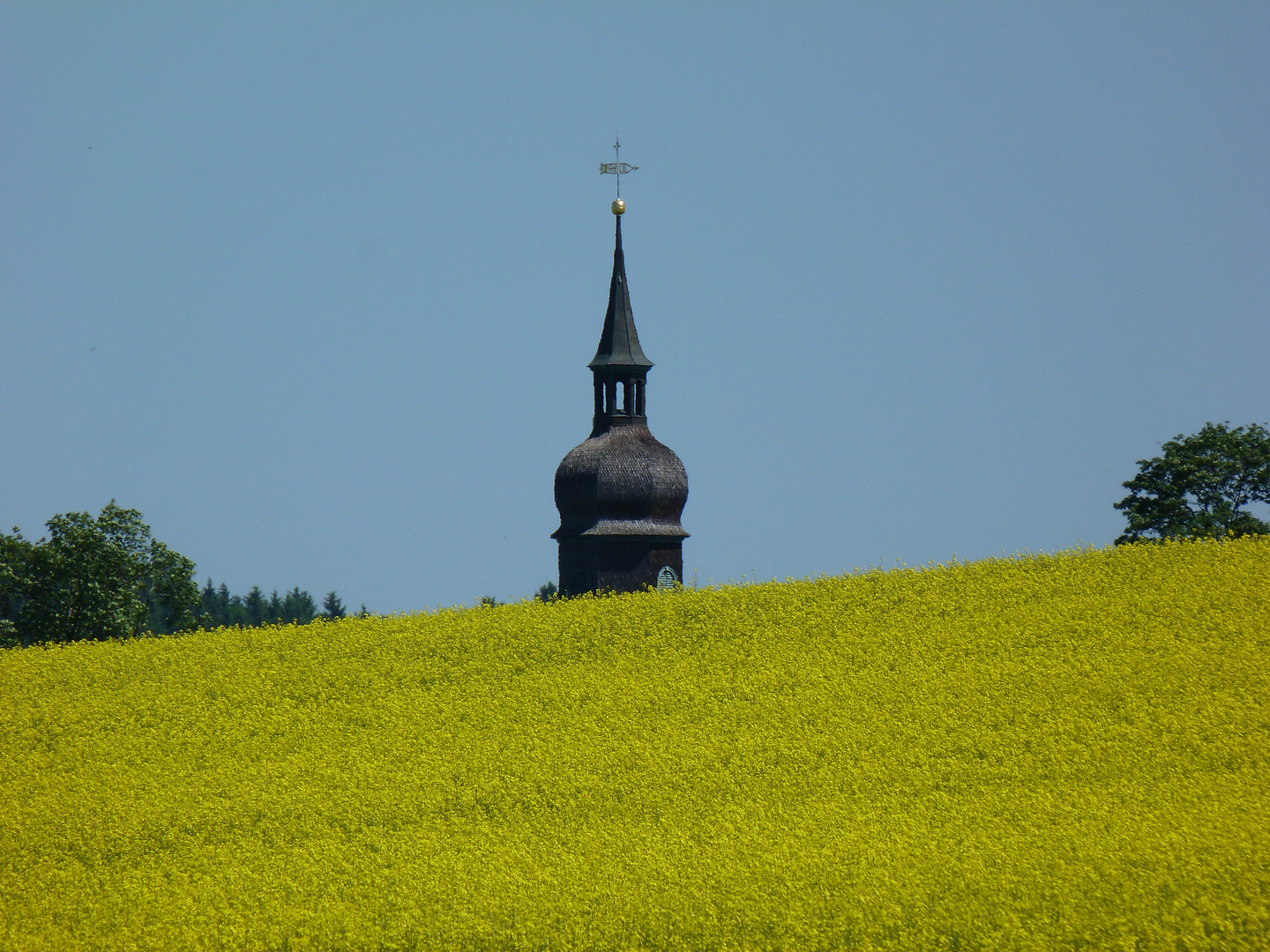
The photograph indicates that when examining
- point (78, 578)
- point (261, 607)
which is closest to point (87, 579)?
point (78, 578)

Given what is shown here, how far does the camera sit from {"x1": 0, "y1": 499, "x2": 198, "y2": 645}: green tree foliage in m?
52.1

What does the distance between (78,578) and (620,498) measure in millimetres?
23780

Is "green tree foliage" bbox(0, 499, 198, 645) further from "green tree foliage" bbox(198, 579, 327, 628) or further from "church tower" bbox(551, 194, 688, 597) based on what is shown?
"green tree foliage" bbox(198, 579, 327, 628)

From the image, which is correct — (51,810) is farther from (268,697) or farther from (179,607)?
(179,607)

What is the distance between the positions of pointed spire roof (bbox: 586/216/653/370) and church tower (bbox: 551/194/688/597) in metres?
0.05

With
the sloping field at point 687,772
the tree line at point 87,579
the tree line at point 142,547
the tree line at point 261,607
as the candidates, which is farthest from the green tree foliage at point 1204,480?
the tree line at point 261,607

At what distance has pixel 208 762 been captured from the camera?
89.0 feet

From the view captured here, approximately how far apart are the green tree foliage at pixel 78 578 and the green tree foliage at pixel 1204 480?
3350 centimetres

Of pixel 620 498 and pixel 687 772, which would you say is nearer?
pixel 687 772

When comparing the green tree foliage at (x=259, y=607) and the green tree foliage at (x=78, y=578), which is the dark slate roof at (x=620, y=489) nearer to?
the green tree foliage at (x=78, y=578)

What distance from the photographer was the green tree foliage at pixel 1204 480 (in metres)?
49.7

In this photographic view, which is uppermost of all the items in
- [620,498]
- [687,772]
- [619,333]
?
[619,333]

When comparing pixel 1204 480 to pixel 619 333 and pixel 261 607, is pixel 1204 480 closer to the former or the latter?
pixel 619 333

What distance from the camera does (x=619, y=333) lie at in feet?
135
